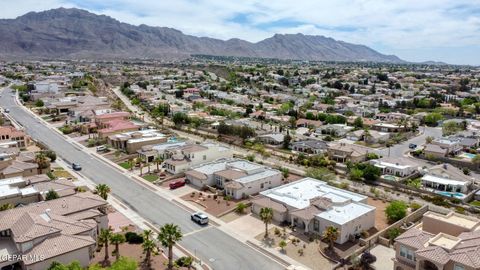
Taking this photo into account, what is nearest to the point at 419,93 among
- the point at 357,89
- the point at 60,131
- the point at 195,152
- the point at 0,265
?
the point at 357,89

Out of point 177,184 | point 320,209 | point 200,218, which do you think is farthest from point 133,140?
point 320,209

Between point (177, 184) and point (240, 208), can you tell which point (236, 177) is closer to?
point (240, 208)

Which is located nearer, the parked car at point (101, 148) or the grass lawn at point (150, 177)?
the grass lawn at point (150, 177)

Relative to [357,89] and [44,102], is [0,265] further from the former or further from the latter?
[357,89]

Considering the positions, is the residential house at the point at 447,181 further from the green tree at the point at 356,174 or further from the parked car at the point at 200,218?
the parked car at the point at 200,218

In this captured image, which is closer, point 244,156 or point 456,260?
point 456,260

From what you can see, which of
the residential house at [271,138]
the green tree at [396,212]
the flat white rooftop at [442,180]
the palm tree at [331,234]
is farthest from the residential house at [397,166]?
the palm tree at [331,234]

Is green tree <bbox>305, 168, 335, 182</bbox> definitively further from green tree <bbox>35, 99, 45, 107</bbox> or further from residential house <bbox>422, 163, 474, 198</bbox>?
green tree <bbox>35, 99, 45, 107</bbox>
